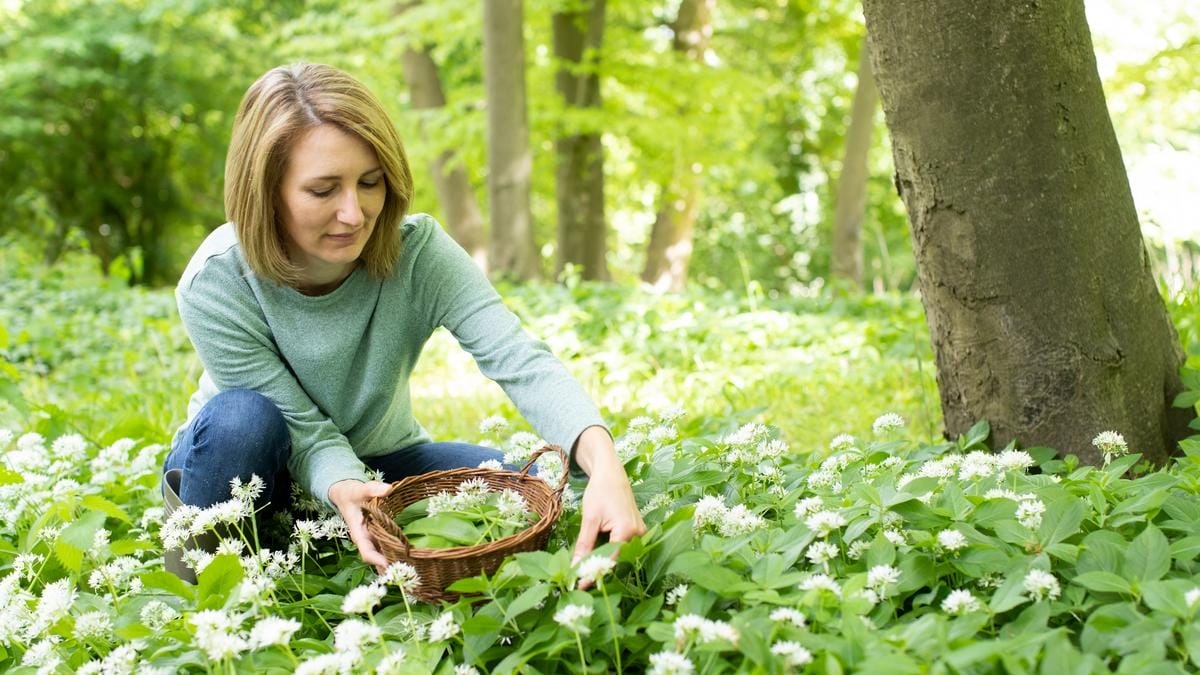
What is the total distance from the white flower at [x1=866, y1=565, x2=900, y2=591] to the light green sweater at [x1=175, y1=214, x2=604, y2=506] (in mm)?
743

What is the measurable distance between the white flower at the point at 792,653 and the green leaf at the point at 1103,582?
0.48m

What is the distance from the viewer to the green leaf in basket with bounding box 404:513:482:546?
1880 mm

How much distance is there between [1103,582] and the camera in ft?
5.31

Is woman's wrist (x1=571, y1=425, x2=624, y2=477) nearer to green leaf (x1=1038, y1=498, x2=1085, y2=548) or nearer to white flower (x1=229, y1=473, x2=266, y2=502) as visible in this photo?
white flower (x1=229, y1=473, x2=266, y2=502)

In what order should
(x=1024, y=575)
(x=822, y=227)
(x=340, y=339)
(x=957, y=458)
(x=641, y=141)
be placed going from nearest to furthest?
(x=1024, y=575), (x=957, y=458), (x=340, y=339), (x=641, y=141), (x=822, y=227)

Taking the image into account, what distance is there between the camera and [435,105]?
10.9 metres

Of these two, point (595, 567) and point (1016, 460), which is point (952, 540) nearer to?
point (1016, 460)

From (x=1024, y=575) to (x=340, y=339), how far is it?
1.57 m

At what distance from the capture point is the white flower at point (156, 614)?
6.39ft

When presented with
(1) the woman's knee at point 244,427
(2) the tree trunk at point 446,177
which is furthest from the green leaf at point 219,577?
(2) the tree trunk at point 446,177

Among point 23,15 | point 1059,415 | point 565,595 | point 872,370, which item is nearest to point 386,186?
point 565,595

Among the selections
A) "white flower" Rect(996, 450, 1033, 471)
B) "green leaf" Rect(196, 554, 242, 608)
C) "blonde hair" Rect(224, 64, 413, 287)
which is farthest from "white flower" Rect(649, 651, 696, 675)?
"blonde hair" Rect(224, 64, 413, 287)

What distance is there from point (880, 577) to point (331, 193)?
1376 millimetres

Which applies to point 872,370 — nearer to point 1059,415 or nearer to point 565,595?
point 1059,415
